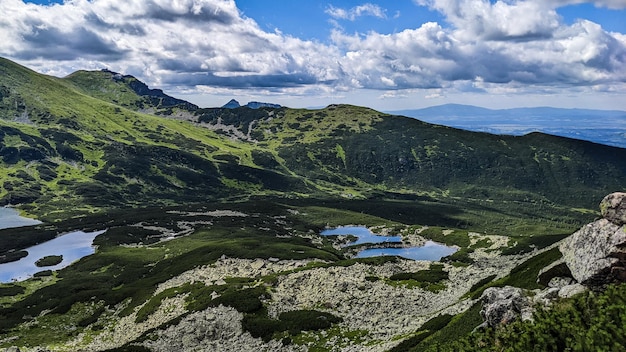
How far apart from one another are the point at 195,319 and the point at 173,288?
80.6ft

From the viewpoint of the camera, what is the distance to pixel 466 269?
85.9 meters

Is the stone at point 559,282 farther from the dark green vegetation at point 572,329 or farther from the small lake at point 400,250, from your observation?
the small lake at point 400,250

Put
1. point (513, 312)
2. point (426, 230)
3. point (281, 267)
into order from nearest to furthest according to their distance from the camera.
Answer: point (513, 312)
point (281, 267)
point (426, 230)

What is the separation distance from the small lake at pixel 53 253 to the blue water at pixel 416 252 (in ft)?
309

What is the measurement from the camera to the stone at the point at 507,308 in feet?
99.9

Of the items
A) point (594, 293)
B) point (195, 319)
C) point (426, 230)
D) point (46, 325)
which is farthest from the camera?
point (426, 230)

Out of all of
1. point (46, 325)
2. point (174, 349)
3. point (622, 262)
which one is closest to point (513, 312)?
point (622, 262)

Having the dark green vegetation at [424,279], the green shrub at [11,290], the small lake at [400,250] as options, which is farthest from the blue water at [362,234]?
the green shrub at [11,290]

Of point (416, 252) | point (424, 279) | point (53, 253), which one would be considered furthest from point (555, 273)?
point (53, 253)

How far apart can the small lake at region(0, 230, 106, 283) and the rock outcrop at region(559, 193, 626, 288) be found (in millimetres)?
137382

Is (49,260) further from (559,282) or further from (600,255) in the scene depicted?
(600,255)

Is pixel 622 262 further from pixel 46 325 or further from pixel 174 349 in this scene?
pixel 46 325

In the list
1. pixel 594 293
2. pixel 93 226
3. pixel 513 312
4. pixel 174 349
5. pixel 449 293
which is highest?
pixel 594 293

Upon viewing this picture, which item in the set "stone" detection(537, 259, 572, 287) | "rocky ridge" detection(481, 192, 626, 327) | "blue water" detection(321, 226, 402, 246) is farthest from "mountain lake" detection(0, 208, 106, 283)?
"rocky ridge" detection(481, 192, 626, 327)
